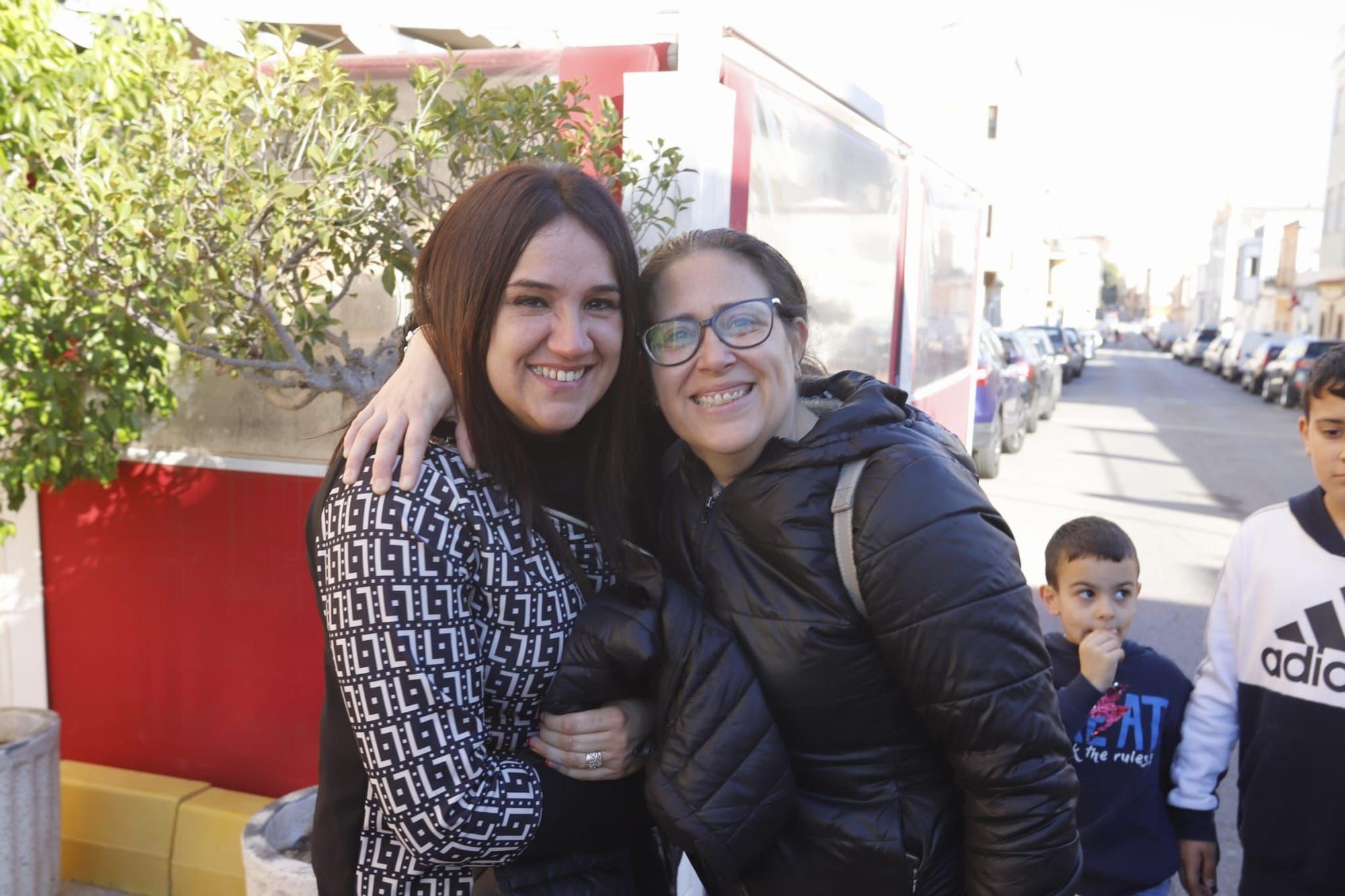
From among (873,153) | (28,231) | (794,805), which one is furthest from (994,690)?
(873,153)

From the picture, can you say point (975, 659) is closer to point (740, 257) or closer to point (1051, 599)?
point (740, 257)

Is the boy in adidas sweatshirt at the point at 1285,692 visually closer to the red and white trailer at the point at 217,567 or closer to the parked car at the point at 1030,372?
the red and white trailer at the point at 217,567

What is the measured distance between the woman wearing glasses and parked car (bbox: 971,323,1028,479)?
10.5 m

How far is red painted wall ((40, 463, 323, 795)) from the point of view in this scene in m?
4.29

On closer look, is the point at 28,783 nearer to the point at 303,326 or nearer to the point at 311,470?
the point at 311,470

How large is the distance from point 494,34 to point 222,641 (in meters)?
2.63

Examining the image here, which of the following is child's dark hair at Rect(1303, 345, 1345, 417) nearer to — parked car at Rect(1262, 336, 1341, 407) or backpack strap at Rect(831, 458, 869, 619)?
backpack strap at Rect(831, 458, 869, 619)

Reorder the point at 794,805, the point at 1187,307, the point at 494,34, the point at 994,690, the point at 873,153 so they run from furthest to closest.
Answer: the point at 1187,307 → the point at 873,153 → the point at 494,34 → the point at 794,805 → the point at 994,690

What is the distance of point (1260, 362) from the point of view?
1195 inches

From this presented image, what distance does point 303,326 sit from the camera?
3.28m

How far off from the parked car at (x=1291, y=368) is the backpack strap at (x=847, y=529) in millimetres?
26381

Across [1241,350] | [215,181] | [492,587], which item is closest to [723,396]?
[492,587]

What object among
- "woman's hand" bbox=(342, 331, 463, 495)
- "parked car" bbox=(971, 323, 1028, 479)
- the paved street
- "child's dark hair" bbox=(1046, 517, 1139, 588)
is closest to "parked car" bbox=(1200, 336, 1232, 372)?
the paved street

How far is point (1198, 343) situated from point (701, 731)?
53.3 meters
